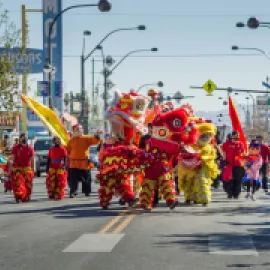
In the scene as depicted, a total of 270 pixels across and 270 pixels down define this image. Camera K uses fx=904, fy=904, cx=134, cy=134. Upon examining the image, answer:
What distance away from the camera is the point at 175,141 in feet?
57.4

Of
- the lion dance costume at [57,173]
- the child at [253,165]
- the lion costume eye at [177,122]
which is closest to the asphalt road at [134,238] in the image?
the lion costume eye at [177,122]

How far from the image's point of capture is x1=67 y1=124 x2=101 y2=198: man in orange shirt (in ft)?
72.2

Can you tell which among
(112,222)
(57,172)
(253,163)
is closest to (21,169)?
(57,172)

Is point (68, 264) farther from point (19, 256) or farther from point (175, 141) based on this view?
point (175, 141)

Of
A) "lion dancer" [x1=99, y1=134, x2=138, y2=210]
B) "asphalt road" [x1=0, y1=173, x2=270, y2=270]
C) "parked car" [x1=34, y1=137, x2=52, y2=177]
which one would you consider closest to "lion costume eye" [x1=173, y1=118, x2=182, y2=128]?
"lion dancer" [x1=99, y1=134, x2=138, y2=210]

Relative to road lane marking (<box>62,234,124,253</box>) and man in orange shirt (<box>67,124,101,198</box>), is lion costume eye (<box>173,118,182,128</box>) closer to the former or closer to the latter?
man in orange shirt (<box>67,124,101,198</box>)

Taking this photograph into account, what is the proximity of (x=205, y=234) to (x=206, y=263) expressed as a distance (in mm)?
3032

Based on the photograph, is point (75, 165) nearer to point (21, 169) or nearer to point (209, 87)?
Result: point (21, 169)

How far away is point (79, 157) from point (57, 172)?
0.79m

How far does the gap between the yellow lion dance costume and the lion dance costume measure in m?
3.72

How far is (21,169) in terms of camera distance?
70.1ft

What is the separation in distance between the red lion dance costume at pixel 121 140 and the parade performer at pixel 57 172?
3270 millimetres

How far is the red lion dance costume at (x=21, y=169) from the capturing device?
21.2 m

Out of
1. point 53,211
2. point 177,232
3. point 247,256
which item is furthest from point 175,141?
point 247,256
